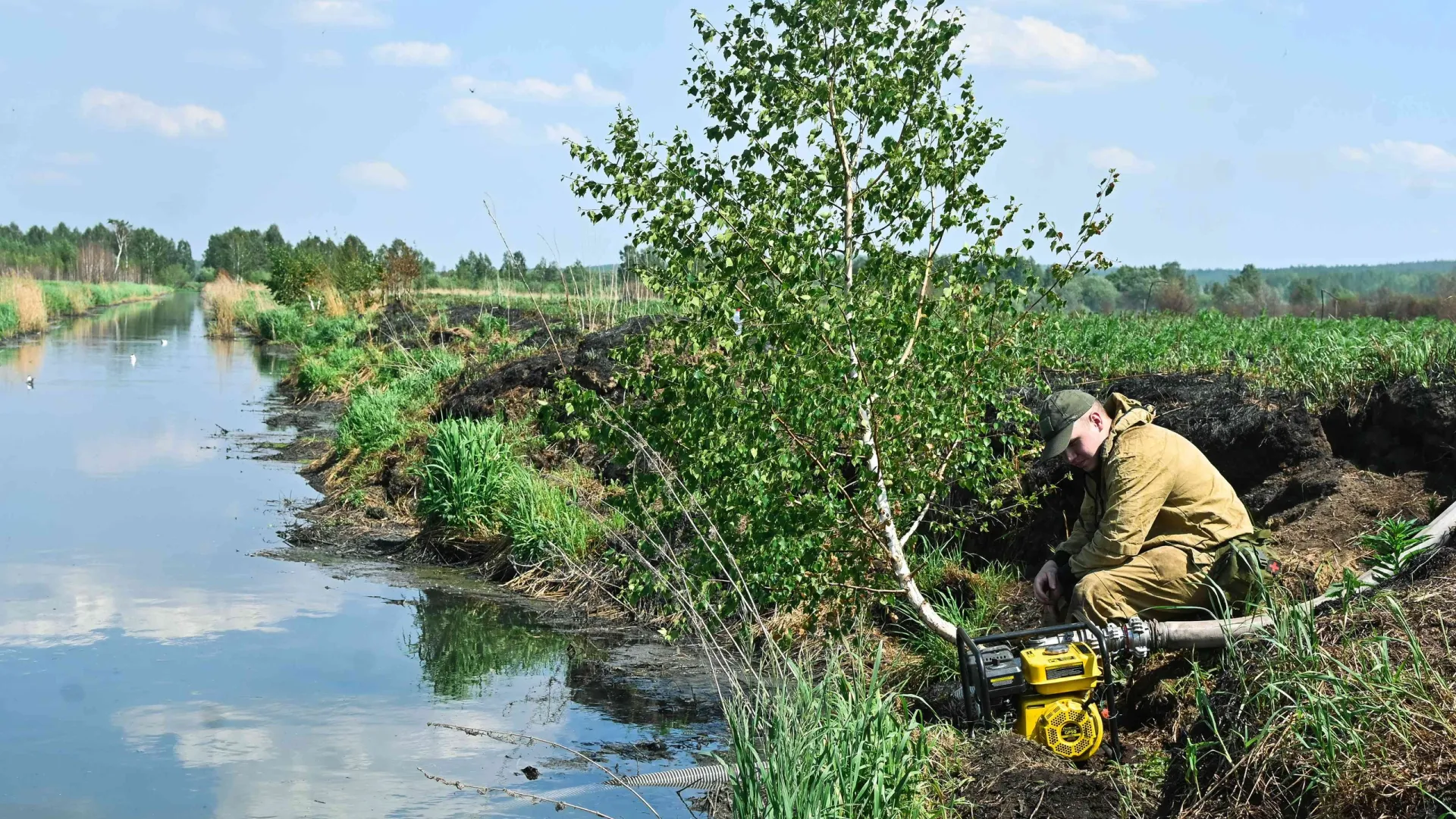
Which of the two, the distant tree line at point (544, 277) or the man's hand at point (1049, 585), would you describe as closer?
the man's hand at point (1049, 585)

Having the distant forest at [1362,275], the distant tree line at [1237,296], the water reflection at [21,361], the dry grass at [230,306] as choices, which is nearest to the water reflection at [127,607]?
the water reflection at [21,361]

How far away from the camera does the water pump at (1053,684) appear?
559cm

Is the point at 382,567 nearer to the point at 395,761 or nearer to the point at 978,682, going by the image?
the point at 395,761

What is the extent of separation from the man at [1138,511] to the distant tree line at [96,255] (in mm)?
81106

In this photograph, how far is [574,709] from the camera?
7969 mm

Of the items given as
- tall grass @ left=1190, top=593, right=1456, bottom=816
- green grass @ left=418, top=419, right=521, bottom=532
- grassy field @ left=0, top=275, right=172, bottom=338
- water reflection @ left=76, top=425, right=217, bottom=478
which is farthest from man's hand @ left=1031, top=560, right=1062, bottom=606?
grassy field @ left=0, top=275, right=172, bottom=338

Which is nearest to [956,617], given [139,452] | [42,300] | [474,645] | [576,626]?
[576,626]

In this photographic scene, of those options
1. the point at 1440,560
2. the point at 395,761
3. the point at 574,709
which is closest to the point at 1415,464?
the point at 1440,560

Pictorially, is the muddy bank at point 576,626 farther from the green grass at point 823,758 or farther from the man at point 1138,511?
the man at point 1138,511

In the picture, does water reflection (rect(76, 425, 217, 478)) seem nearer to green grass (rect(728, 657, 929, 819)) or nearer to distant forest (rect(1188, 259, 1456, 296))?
green grass (rect(728, 657, 929, 819))

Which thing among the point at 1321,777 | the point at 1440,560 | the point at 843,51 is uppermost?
the point at 843,51

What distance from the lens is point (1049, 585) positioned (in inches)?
259

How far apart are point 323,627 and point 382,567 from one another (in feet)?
7.47

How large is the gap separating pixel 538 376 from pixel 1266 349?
8.92m
